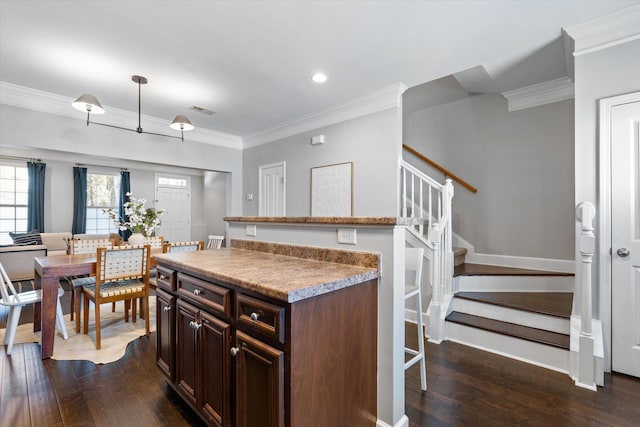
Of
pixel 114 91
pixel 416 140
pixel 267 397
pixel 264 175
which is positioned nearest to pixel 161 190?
pixel 264 175

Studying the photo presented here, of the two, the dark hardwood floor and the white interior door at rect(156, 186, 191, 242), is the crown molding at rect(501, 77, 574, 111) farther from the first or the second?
the white interior door at rect(156, 186, 191, 242)

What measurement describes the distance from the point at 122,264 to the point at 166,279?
4.54ft

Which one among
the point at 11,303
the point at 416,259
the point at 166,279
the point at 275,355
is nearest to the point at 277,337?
the point at 275,355

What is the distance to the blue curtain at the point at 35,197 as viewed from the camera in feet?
21.7

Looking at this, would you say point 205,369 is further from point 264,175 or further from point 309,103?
point 264,175

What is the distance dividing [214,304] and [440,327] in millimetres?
2315

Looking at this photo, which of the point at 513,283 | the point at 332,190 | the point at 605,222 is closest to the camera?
the point at 605,222

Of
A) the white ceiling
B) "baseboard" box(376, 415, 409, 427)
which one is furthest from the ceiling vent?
"baseboard" box(376, 415, 409, 427)

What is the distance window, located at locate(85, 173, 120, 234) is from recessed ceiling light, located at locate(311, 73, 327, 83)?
22.3 ft

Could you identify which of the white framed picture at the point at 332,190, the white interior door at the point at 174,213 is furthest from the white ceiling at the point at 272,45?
the white interior door at the point at 174,213

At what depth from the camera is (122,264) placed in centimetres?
297

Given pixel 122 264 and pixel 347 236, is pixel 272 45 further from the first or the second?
pixel 122 264

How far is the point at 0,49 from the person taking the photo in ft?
9.15

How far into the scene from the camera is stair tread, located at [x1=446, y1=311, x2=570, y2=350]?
241 cm
